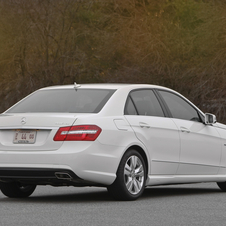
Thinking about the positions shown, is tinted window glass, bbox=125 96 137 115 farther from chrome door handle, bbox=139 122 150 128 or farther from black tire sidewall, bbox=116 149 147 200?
black tire sidewall, bbox=116 149 147 200

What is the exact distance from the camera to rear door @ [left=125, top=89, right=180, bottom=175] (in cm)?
955

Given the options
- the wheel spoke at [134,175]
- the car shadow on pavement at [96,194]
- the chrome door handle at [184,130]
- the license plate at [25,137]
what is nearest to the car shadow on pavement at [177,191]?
the car shadow on pavement at [96,194]

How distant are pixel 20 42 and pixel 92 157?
1876 centimetres

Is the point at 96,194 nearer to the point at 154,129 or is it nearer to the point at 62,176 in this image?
the point at 154,129

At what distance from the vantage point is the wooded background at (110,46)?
24828mm

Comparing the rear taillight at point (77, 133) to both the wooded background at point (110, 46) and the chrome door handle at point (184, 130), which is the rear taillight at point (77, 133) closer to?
the chrome door handle at point (184, 130)

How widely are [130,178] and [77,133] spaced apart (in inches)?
43.8

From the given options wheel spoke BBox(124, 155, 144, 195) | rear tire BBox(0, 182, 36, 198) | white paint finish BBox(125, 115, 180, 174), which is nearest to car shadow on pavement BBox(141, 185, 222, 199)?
white paint finish BBox(125, 115, 180, 174)

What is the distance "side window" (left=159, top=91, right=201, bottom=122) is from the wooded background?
1360 centimetres

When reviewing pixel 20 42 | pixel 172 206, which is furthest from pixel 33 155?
pixel 20 42

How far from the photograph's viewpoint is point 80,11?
1069 inches

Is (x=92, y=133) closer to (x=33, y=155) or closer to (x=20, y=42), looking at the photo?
(x=33, y=155)

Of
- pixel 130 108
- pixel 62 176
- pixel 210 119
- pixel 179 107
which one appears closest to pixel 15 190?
pixel 62 176

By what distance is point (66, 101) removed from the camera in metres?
9.55
